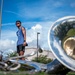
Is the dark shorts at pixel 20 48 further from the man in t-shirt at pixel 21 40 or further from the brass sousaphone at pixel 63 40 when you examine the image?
the brass sousaphone at pixel 63 40

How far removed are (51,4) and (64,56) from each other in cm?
79

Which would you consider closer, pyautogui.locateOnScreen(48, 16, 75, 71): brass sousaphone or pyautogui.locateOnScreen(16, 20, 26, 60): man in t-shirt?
pyautogui.locateOnScreen(48, 16, 75, 71): brass sousaphone

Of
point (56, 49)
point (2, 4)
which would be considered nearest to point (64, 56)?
point (56, 49)

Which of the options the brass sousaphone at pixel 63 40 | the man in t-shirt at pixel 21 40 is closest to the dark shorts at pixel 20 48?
the man in t-shirt at pixel 21 40

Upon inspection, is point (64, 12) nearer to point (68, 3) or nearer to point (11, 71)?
point (68, 3)

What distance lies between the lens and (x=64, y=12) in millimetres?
15695

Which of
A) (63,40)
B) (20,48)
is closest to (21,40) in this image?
(20,48)

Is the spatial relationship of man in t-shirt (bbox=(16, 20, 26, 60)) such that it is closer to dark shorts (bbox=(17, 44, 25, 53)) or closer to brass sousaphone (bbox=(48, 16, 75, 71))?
dark shorts (bbox=(17, 44, 25, 53))

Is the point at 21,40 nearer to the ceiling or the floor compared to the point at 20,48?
nearer to the ceiling

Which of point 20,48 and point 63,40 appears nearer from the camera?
point 63,40

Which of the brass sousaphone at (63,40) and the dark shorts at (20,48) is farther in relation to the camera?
the dark shorts at (20,48)

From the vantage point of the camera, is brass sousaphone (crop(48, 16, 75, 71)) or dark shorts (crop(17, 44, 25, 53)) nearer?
brass sousaphone (crop(48, 16, 75, 71))

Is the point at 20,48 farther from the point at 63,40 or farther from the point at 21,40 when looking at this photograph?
the point at 63,40

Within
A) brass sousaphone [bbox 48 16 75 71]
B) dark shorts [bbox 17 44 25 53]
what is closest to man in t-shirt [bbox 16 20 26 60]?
dark shorts [bbox 17 44 25 53]
